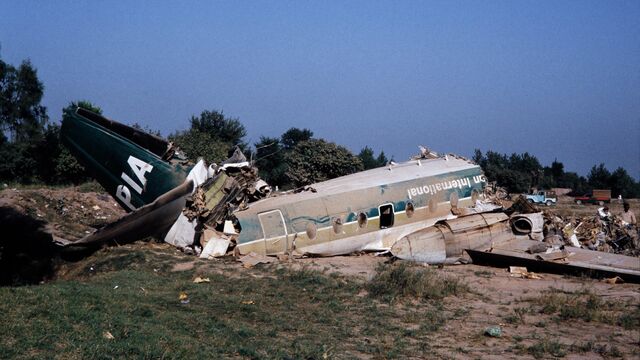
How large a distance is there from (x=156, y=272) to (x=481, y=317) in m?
8.34

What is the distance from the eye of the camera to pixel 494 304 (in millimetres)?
14938

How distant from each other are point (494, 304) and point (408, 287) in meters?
1.97

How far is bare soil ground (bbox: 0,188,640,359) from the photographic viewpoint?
11.3 meters

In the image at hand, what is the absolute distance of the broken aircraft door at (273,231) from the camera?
741 inches

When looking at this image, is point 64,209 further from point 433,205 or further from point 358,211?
point 433,205

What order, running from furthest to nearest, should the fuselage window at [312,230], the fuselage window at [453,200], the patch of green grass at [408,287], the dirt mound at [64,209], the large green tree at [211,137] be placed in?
the large green tree at [211,137]
the dirt mound at [64,209]
the fuselage window at [453,200]
the fuselage window at [312,230]
the patch of green grass at [408,287]

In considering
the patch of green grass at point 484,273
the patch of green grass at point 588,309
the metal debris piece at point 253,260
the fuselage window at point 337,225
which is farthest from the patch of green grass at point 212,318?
the patch of green grass at point 484,273

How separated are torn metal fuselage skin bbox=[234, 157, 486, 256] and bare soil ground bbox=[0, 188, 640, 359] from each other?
0.59m

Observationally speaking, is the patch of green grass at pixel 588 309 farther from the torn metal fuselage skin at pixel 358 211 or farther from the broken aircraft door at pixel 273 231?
the broken aircraft door at pixel 273 231

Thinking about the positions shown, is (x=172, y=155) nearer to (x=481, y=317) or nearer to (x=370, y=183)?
(x=370, y=183)

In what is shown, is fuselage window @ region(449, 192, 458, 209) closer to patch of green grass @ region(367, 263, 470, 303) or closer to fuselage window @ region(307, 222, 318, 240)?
fuselage window @ region(307, 222, 318, 240)

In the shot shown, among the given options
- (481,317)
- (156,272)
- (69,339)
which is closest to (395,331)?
(481,317)

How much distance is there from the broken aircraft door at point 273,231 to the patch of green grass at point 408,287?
3880 millimetres

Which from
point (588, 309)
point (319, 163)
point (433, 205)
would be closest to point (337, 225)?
point (433, 205)
